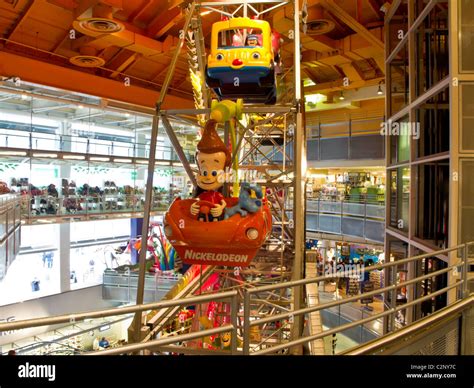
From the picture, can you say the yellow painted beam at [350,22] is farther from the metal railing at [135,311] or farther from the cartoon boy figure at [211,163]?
the metal railing at [135,311]

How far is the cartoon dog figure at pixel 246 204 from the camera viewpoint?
12.4 feet

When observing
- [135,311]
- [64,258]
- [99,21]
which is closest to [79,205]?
[64,258]

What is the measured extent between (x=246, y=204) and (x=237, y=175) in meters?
0.89

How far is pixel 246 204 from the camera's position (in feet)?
12.4

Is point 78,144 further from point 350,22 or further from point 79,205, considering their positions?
point 350,22

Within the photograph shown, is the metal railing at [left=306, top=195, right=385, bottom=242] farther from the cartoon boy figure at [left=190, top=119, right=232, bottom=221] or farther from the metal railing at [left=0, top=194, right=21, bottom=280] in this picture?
the metal railing at [left=0, top=194, right=21, bottom=280]

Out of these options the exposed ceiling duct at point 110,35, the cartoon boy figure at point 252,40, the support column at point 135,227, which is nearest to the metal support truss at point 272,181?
the cartoon boy figure at point 252,40

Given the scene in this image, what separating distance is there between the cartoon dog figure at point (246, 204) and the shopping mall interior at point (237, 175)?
2 centimetres

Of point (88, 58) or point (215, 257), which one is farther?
point (88, 58)

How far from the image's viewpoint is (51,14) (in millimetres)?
10430

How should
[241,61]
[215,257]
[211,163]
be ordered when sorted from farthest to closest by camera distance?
[241,61] < [211,163] < [215,257]
